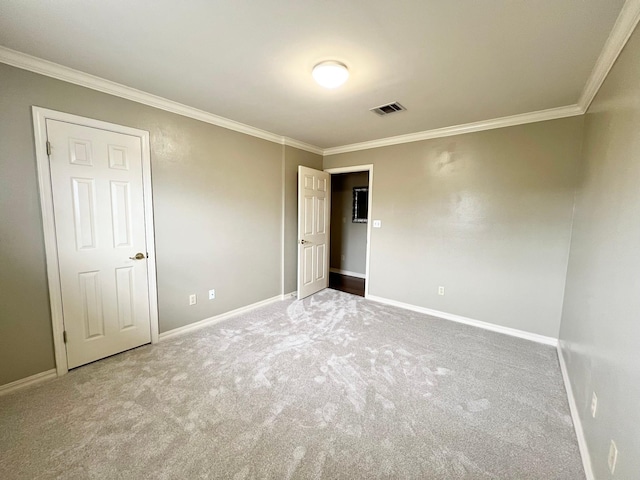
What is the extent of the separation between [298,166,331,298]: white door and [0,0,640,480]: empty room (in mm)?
525

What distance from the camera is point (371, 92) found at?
7.57 feet

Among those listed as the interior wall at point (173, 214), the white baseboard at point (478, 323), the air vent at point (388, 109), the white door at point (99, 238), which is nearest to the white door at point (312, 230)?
the interior wall at point (173, 214)

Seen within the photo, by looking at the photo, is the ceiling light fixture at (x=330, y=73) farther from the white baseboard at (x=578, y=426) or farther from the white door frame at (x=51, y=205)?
the white baseboard at (x=578, y=426)

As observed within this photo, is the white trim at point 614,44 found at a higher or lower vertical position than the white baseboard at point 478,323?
higher

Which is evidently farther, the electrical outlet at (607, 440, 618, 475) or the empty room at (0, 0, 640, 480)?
the empty room at (0, 0, 640, 480)

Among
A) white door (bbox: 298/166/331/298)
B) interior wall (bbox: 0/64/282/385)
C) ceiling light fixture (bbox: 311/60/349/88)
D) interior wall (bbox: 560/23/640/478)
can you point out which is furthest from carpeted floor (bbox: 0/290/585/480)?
ceiling light fixture (bbox: 311/60/349/88)

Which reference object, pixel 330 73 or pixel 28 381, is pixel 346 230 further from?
pixel 28 381

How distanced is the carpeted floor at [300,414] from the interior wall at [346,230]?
3.02 meters

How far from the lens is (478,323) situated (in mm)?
3174

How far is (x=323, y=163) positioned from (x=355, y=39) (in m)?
2.96

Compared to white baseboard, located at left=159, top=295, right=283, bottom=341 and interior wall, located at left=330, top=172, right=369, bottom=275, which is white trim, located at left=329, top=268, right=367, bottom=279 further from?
white baseboard, located at left=159, top=295, right=283, bottom=341

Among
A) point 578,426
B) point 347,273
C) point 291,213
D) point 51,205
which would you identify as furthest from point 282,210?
point 578,426

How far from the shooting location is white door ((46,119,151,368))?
2074mm

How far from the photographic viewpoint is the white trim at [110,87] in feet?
6.00
